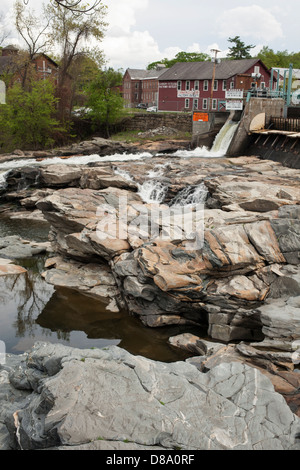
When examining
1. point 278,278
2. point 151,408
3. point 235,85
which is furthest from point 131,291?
point 235,85

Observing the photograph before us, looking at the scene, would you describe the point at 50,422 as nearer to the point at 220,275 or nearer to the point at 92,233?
the point at 220,275

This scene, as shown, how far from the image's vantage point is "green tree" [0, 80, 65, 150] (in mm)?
40031

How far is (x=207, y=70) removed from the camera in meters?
50.5

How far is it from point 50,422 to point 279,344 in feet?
19.8

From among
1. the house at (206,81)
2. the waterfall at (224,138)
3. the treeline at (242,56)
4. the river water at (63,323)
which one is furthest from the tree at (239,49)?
the river water at (63,323)

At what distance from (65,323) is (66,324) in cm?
7

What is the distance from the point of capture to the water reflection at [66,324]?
1259 cm

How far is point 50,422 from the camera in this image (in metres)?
6.24

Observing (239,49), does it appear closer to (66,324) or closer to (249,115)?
(249,115)

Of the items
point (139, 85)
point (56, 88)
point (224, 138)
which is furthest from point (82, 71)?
point (139, 85)

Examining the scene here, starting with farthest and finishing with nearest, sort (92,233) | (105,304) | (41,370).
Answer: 1. (92,233)
2. (105,304)
3. (41,370)

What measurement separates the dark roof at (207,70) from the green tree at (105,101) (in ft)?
28.7

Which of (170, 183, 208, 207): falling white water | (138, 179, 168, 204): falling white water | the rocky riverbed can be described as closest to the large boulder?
the rocky riverbed

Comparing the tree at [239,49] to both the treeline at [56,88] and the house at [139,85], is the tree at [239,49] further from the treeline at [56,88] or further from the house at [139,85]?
the treeline at [56,88]
